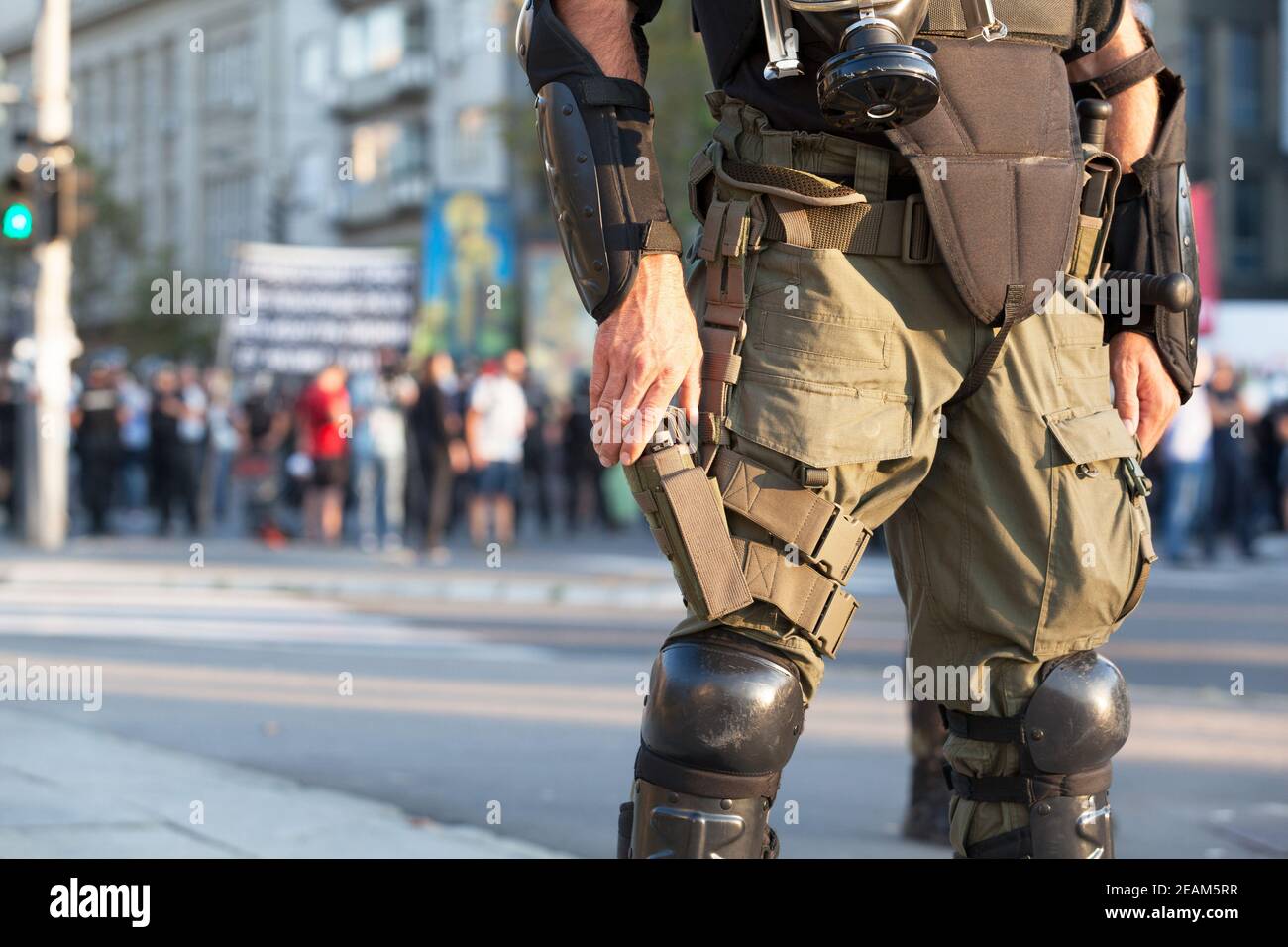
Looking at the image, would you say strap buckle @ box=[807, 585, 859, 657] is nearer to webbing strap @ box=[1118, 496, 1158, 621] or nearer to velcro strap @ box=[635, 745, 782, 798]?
velcro strap @ box=[635, 745, 782, 798]

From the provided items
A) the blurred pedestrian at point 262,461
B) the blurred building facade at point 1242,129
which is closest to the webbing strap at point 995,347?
the blurred pedestrian at point 262,461

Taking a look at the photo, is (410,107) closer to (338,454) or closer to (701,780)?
(338,454)

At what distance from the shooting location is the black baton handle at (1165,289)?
2.86 m

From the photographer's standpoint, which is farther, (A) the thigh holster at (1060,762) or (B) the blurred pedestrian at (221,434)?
(B) the blurred pedestrian at (221,434)

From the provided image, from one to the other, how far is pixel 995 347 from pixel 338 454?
14234mm

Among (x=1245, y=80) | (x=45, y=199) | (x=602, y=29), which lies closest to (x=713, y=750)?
(x=602, y=29)

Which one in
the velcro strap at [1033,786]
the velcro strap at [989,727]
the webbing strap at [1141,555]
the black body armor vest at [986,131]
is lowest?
the velcro strap at [1033,786]

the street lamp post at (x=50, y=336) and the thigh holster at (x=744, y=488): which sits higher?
the street lamp post at (x=50, y=336)

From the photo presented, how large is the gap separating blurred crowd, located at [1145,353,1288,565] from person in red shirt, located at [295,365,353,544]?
6778mm

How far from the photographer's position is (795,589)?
8.31ft

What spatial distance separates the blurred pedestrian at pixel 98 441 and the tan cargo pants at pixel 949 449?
1644 centimetres

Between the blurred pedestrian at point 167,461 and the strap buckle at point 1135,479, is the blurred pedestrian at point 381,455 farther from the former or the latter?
the strap buckle at point 1135,479
